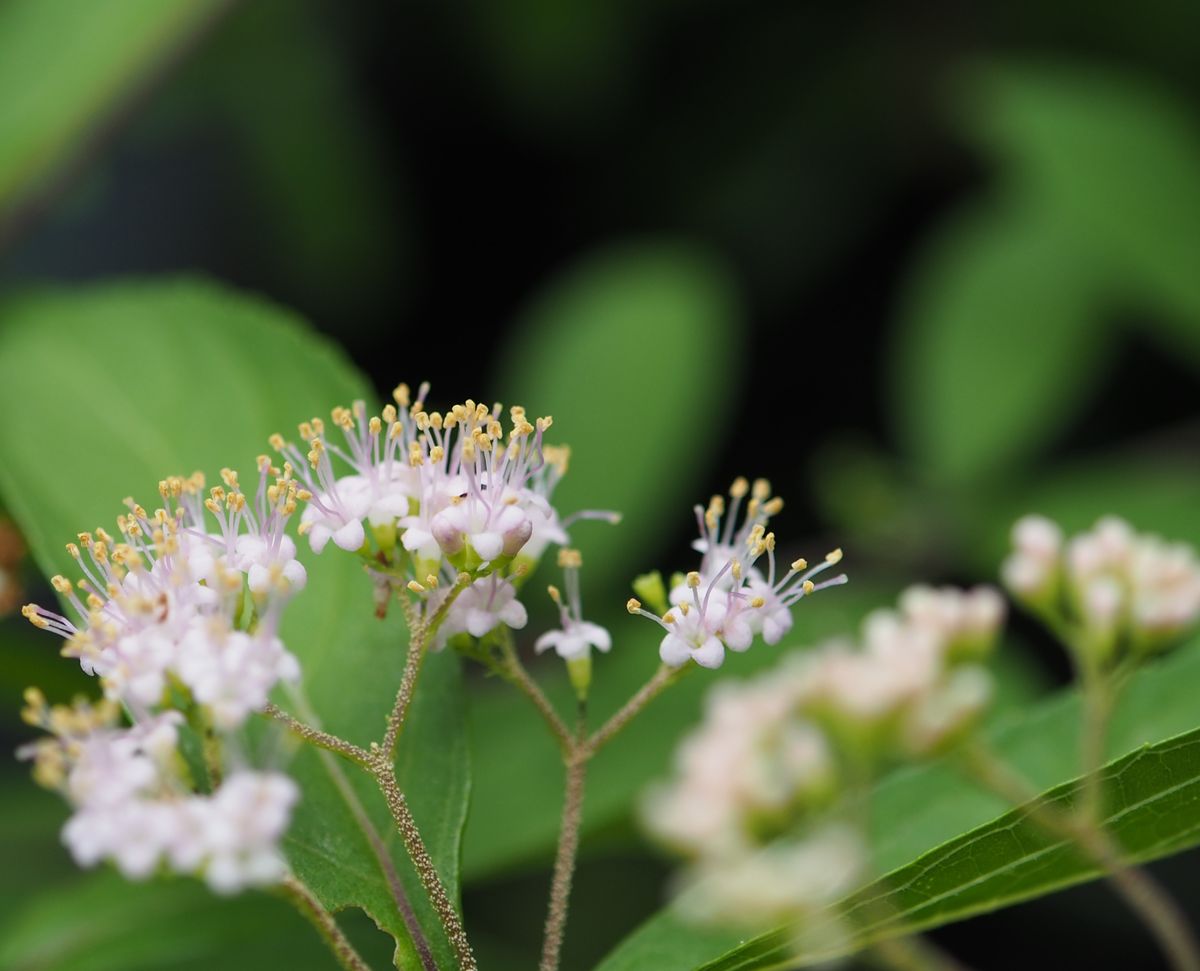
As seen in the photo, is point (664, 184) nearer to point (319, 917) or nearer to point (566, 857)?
point (566, 857)

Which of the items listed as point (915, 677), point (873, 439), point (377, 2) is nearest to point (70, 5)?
point (377, 2)

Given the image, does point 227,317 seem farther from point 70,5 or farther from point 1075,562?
point 1075,562

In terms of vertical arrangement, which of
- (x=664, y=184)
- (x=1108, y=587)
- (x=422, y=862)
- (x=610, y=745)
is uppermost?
(x=664, y=184)

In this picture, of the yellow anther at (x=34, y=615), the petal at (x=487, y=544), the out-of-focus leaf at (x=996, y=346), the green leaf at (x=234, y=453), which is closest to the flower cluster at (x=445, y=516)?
the petal at (x=487, y=544)

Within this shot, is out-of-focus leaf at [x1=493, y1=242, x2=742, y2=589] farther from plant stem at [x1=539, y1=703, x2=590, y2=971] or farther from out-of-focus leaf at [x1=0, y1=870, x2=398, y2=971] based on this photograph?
plant stem at [x1=539, y1=703, x2=590, y2=971]

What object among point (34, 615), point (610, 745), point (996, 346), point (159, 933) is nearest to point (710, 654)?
point (34, 615)

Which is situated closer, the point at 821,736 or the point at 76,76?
the point at 821,736
